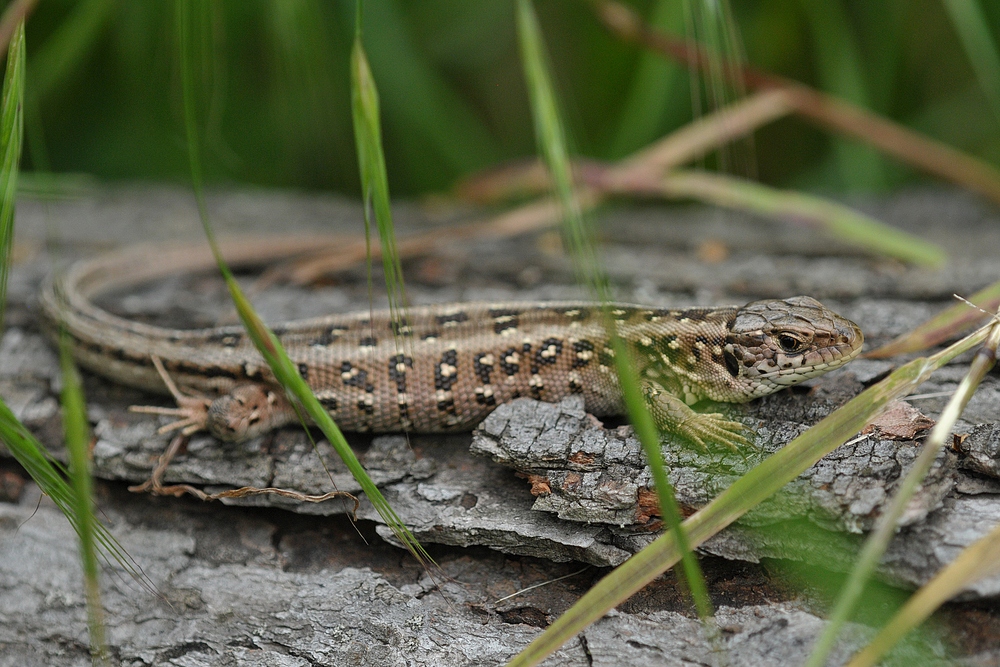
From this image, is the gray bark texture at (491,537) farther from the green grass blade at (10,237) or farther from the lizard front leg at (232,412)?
the green grass blade at (10,237)

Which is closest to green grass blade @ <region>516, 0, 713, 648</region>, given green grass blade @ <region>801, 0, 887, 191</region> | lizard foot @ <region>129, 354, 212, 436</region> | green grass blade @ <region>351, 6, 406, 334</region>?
green grass blade @ <region>351, 6, 406, 334</region>

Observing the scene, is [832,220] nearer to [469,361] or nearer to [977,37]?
[977,37]

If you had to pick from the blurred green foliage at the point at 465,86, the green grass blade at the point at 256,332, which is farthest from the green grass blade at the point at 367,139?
the blurred green foliage at the point at 465,86

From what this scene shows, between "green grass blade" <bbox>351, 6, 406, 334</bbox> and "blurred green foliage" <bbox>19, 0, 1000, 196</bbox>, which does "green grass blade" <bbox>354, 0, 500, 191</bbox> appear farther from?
"green grass blade" <bbox>351, 6, 406, 334</bbox>

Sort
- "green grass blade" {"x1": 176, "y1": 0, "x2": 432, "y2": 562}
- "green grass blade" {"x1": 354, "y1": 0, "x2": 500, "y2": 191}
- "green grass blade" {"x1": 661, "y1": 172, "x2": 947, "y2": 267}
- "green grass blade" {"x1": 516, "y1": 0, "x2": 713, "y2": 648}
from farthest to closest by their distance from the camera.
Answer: "green grass blade" {"x1": 354, "y1": 0, "x2": 500, "y2": 191} → "green grass blade" {"x1": 661, "y1": 172, "x2": 947, "y2": 267} → "green grass blade" {"x1": 176, "y1": 0, "x2": 432, "y2": 562} → "green grass blade" {"x1": 516, "y1": 0, "x2": 713, "y2": 648}

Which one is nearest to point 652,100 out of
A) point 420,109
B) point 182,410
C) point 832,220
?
point 832,220

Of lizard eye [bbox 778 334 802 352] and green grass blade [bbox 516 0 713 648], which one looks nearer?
green grass blade [bbox 516 0 713 648]
